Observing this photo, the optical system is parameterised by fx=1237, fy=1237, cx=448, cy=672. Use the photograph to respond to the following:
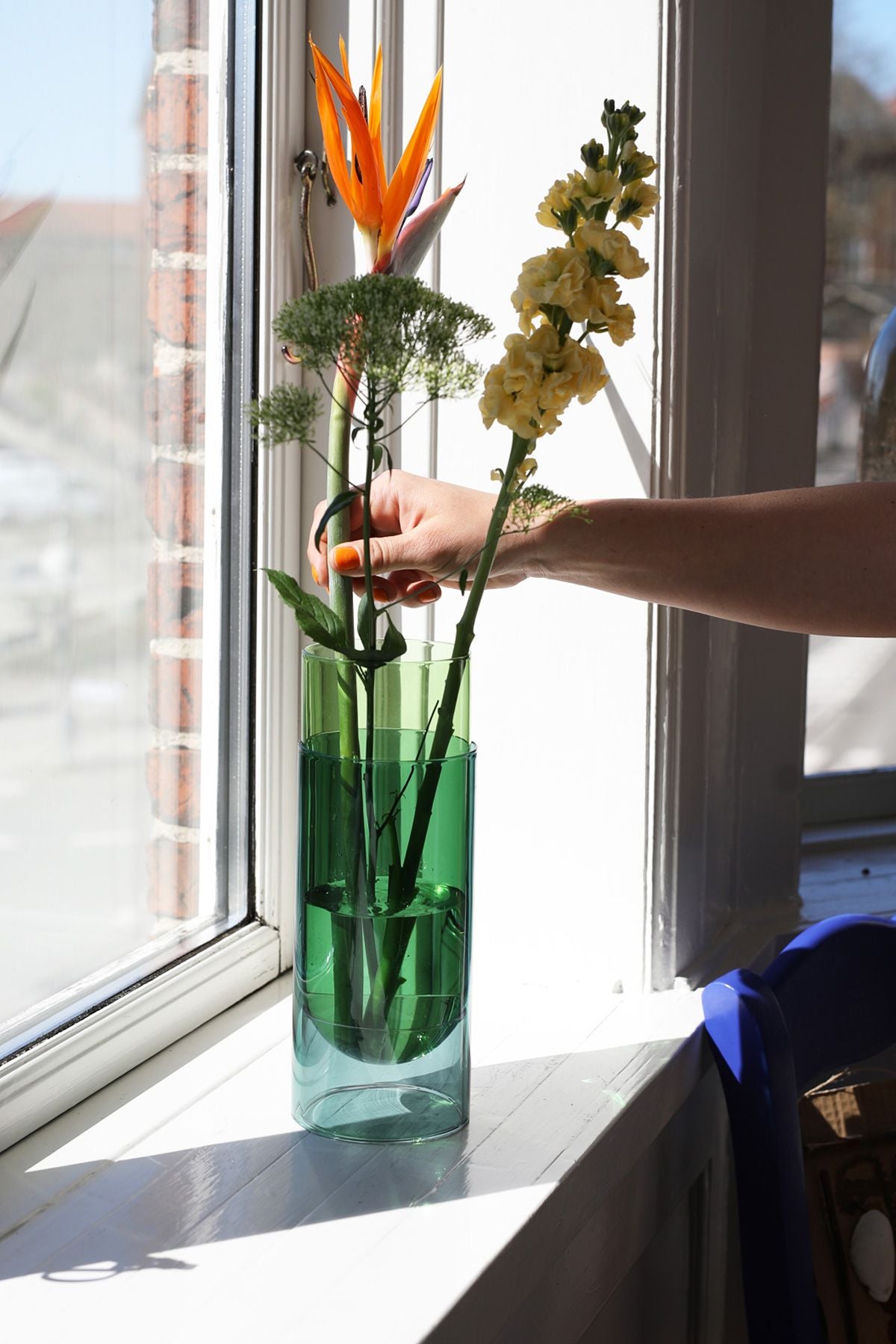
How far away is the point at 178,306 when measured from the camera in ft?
3.10

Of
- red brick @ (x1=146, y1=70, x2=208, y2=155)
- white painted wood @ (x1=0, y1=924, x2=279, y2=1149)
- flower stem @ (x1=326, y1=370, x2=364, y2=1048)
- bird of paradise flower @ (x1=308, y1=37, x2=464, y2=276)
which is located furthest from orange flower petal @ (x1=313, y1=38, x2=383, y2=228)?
white painted wood @ (x1=0, y1=924, x2=279, y2=1149)

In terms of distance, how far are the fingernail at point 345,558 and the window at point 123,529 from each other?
8.5 inches

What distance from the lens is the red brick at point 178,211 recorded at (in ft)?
2.98

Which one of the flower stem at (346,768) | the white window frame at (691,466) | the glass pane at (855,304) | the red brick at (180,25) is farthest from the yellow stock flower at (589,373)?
the glass pane at (855,304)

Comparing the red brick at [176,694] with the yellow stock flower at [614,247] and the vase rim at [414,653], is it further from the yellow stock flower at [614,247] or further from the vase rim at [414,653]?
the yellow stock flower at [614,247]

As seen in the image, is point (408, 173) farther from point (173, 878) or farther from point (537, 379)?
point (173, 878)

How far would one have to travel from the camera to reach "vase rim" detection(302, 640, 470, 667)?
74 cm

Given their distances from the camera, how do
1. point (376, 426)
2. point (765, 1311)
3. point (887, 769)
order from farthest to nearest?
point (887, 769)
point (765, 1311)
point (376, 426)

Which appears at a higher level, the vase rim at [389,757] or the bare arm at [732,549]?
the bare arm at [732,549]

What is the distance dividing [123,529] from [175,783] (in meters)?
0.21

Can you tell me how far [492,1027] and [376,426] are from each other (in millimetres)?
529

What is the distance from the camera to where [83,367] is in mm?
843

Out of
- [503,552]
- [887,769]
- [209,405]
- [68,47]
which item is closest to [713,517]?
[503,552]

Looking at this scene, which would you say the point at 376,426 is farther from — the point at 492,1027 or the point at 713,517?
the point at 492,1027
